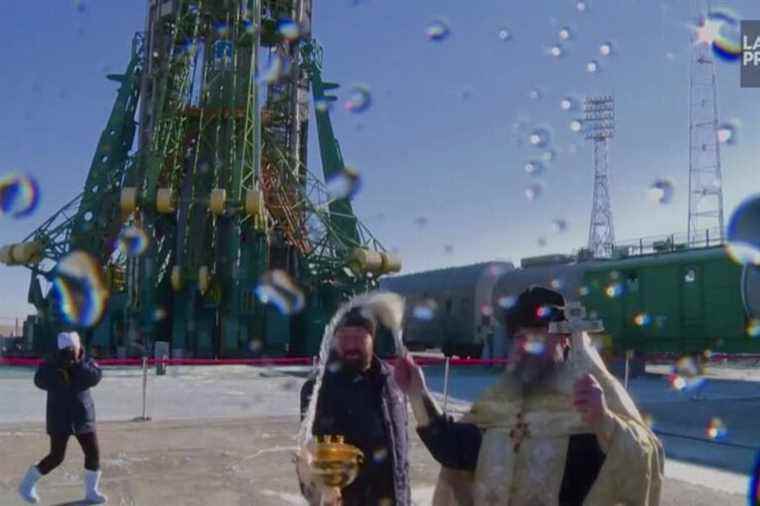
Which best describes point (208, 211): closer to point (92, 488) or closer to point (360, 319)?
point (92, 488)

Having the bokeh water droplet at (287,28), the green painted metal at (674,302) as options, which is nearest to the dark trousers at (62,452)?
the green painted metal at (674,302)

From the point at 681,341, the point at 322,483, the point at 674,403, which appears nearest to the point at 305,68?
the point at 681,341

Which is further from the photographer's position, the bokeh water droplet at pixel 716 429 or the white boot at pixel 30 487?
the bokeh water droplet at pixel 716 429

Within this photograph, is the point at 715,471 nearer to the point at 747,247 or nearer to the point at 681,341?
the point at 747,247

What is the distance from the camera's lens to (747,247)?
27.7ft

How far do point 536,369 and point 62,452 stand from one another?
18.0 ft

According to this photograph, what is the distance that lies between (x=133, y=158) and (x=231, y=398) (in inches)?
631

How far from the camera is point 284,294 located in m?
28.8

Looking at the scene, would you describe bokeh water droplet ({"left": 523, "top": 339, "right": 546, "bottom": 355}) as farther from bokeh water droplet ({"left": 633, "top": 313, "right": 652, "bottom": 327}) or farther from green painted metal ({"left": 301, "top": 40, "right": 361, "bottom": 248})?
green painted metal ({"left": 301, "top": 40, "right": 361, "bottom": 248})

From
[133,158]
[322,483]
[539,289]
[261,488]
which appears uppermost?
[133,158]

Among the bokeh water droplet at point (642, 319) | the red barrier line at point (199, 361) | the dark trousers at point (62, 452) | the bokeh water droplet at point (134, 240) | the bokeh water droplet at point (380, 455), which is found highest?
the bokeh water droplet at point (134, 240)

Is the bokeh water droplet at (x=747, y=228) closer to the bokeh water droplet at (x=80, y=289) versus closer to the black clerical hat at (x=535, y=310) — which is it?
the black clerical hat at (x=535, y=310)

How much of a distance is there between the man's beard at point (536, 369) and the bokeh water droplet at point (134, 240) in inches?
1037

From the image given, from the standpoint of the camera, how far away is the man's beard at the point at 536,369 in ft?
8.43
